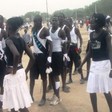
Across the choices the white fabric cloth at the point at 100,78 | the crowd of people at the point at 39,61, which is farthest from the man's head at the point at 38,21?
the white fabric cloth at the point at 100,78

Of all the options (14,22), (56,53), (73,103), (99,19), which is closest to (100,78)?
(99,19)

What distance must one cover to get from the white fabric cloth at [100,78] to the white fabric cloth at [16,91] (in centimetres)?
125

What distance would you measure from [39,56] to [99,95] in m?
1.81

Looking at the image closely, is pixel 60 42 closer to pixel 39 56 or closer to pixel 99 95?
pixel 39 56

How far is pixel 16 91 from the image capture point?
5691mm

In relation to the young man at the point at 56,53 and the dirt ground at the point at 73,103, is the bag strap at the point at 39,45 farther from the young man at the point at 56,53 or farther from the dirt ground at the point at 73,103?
the dirt ground at the point at 73,103

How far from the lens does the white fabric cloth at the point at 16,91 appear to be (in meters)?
5.68

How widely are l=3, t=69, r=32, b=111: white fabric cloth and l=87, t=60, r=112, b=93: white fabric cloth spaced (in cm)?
125

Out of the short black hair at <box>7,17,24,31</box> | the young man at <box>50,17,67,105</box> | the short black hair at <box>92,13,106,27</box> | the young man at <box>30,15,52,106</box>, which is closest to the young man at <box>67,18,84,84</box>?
the young man at <box>50,17,67,105</box>

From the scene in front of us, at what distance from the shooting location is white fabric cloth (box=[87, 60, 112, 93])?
6.25 m

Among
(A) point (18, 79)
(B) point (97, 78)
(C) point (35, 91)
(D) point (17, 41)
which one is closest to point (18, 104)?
(A) point (18, 79)

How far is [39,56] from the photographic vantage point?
7914mm

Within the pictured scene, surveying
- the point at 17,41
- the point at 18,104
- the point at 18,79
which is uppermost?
the point at 17,41

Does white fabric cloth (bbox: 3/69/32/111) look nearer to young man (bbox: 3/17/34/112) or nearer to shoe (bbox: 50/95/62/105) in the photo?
young man (bbox: 3/17/34/112)
